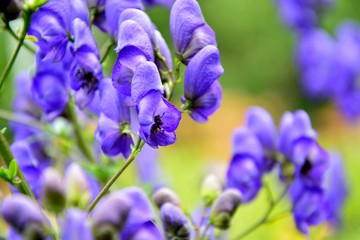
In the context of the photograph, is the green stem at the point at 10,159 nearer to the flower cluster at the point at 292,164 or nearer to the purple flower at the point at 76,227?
the purple flower at the point at 76,227

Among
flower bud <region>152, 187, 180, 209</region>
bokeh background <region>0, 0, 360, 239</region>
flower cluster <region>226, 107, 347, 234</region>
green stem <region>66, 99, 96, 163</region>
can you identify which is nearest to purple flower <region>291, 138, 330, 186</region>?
flower cluster <region>226, 107, 347, 234</region>

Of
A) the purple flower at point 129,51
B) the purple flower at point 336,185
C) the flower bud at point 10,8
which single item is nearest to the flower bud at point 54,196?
the purple flower at point 129,51

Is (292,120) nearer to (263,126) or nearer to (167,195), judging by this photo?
(263,126)

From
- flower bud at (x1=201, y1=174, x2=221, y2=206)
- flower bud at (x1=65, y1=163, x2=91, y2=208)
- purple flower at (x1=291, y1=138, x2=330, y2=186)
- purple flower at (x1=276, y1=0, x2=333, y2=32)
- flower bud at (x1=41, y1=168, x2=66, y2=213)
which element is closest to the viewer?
flower bud at (x1=41, y1=168, x2=66, y2=213)

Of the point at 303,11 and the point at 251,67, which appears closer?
the point at 303,11

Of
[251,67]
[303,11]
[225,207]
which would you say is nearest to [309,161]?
[225,207]

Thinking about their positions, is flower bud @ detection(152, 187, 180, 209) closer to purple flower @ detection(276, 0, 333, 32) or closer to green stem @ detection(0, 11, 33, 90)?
green stem @ detection(0, 11, 33, 90)

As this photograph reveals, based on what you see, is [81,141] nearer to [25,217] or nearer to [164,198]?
[164,198]
